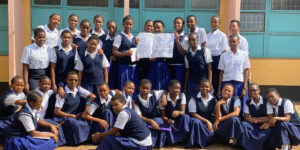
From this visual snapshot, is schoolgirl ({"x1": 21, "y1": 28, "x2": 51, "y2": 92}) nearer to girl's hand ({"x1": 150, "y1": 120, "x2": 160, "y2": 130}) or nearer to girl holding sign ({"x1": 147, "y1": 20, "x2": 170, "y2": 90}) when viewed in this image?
girl holding sign ({"x1": 147, "y1": 20, "x2": 170, "y2": 90})

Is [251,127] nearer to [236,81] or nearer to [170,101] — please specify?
[236,81]

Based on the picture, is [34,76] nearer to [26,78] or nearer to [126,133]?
[26,78]

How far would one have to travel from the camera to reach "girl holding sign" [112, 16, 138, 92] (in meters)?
4.99

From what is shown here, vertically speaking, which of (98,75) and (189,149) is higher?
(98,75)

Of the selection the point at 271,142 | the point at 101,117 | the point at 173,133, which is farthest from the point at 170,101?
the point at 271,142

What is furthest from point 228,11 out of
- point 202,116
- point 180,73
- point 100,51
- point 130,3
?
point 100,51

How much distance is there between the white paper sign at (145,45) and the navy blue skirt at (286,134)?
6.87 feet

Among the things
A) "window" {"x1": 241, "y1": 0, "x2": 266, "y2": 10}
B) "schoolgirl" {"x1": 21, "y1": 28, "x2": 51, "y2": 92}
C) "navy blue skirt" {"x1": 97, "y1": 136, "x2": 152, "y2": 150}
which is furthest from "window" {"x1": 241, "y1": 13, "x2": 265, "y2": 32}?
"navy blue skirt" {"x1": 97, "y1": 136, "x2": 152, "y2": 150}

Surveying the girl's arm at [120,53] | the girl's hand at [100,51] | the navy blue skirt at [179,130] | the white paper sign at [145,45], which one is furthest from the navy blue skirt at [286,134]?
the girl's hand at [100,51]

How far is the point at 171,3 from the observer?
726cm

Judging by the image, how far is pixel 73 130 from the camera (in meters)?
4.25

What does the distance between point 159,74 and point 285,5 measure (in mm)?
3931

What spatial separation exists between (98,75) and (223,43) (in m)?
2.03

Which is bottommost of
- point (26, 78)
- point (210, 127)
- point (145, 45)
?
point (210, 127)
